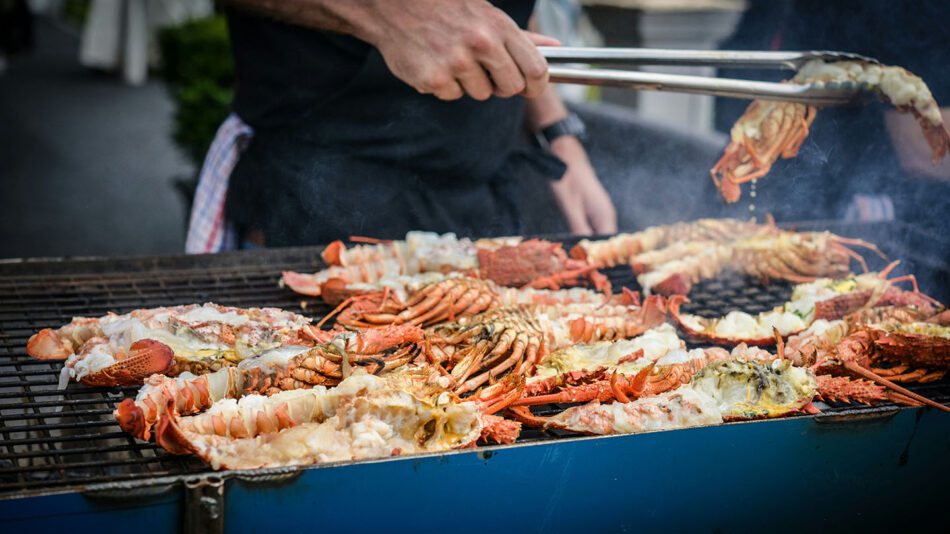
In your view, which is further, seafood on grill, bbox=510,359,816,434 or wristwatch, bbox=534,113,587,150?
wristwatch, bbox=534,113,587,150

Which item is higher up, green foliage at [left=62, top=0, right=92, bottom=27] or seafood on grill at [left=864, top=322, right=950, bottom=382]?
seafood on grill at [left=864, top=322, right=950, bottom=382]

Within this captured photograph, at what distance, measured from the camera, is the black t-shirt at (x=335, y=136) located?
3557 millimetres

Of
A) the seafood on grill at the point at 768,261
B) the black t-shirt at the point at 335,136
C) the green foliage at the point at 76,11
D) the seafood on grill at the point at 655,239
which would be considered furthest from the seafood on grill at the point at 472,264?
the green foliage at the point at 76,11

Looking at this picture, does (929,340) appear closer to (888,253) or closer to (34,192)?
(888,253)

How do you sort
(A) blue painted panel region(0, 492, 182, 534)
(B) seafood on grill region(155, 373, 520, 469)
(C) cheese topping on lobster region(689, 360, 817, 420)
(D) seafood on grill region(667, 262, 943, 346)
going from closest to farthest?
(A) blue painted panel region(0, 492, 182, 534), (B) seafood on grill region(155, 373, 520, 469), (C) cheese topping on lobster region(689, 360, 817, 420), (D) seafood on grill region(667, 262, 943, 346)

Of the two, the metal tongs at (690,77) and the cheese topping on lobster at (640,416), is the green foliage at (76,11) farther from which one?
the cheese topping on lobster at (640,416)

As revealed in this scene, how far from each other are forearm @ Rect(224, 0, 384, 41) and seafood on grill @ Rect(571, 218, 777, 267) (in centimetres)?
135

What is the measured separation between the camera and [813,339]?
2684 mm

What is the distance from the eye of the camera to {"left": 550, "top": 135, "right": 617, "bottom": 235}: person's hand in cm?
457

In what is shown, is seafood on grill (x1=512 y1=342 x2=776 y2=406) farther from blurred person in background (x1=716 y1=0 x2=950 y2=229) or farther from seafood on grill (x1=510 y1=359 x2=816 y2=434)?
blurred person in background (x1=716 y1=0 x2=950 y2=229)

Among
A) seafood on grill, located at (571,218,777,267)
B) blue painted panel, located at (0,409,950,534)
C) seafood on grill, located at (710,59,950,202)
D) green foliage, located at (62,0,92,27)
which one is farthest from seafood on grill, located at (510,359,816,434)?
green foliage, located at (62,0,92,27)

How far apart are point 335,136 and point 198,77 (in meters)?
7.05

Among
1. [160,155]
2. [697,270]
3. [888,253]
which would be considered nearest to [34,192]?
[160,155]

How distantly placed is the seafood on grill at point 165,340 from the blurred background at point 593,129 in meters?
2.34
